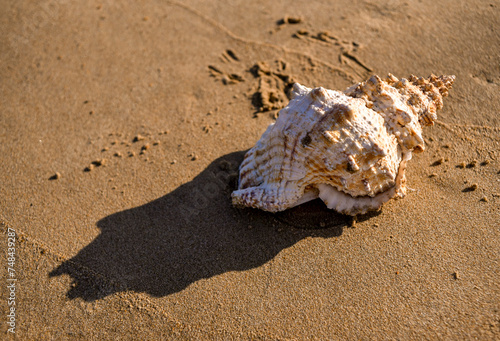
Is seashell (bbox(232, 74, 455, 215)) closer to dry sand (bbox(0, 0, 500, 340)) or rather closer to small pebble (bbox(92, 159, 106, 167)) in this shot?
dry sand (bbox(0, 0, 500, 340))

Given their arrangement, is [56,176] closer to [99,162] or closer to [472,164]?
[99,162]

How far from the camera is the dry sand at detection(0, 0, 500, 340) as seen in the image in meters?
2.60

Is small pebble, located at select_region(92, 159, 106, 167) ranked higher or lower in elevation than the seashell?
lower

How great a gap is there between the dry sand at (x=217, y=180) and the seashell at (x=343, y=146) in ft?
0.86

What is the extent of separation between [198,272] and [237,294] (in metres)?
0.35

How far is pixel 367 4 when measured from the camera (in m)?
4.46

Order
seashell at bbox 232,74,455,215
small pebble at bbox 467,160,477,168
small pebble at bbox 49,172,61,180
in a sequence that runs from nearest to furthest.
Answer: seashell at bbox 232,74,455,215, small pebble at bbox 467,160,477,168, small pebble at bbox 49,172,61,180

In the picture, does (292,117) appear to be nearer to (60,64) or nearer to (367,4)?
(367,4)

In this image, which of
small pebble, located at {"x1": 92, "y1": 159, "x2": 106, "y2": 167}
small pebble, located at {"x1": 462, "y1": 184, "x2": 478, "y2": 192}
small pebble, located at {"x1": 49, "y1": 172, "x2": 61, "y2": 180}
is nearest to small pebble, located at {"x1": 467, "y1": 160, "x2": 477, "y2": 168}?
small pebble, located at {"x1": 462, "y1": 184, "x2": 478, "y2": 192}

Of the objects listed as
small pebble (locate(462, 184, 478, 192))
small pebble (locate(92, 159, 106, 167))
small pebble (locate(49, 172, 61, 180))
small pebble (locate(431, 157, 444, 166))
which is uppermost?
small pebble (locate(431, 157, 444, 166))

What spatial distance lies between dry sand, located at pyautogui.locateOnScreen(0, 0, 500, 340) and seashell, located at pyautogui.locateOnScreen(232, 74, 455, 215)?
0.86ft

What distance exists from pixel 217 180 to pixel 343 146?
124 cm

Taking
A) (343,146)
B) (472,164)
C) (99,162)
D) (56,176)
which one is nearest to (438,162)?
(472,164)

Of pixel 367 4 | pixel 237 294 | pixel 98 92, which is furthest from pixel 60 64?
pixel 367 4
